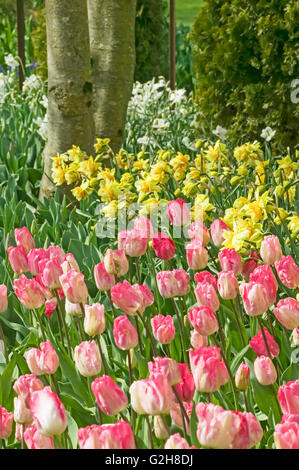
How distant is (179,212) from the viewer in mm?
2311

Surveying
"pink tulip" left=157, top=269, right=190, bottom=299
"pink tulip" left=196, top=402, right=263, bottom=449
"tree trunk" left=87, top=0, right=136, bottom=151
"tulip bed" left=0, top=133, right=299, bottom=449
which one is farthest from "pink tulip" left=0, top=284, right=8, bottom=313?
"tree trunk" left=87, top=0, right=136, bottom=151

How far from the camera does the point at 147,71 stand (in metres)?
8.33

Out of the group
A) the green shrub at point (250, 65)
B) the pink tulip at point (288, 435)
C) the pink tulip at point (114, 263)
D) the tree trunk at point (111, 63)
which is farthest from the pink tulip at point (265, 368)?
the tree trunk at point (111, 63)

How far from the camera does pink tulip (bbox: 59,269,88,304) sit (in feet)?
6.02

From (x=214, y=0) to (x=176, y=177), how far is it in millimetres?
2184

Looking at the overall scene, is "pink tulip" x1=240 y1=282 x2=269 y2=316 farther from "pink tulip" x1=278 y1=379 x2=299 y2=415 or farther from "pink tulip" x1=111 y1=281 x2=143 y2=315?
"pink tulip" x1=278 y1=379 x2=299 y2=415

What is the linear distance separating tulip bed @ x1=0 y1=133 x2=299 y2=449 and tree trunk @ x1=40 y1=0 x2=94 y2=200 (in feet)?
4.34

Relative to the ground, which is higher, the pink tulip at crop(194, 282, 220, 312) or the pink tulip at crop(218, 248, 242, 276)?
the pink tulip at crop(218, 248, 242, 276)

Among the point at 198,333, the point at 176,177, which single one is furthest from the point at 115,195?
the point at 198,333

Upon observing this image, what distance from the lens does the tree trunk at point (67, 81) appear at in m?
4.18

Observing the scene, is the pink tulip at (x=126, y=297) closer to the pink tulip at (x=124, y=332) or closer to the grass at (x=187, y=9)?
the pink tulip at (x=124, y=332)

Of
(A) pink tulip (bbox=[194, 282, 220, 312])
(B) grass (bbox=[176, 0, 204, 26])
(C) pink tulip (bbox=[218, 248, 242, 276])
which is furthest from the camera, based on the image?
(B) grass (bbox=[176, 0, 204, 26])
